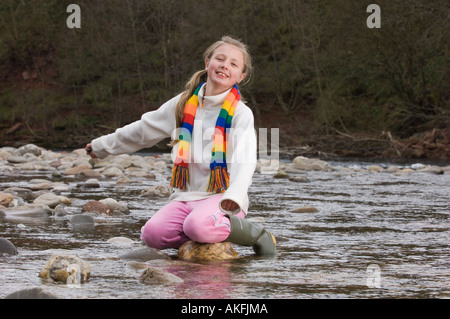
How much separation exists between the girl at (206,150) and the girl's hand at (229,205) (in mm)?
115

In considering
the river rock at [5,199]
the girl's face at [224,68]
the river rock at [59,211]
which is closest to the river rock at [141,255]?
the girl's face at [224,68]

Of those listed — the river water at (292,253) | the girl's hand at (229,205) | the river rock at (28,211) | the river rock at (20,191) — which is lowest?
the river water at (292,253)

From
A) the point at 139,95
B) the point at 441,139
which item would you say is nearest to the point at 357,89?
the point at 441,139

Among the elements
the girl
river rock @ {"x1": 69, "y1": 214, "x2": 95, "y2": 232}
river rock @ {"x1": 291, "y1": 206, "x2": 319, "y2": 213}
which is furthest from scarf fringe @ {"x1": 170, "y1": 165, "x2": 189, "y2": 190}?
river rock @ {"x1": 291, "y1": 206, "x2": 319, "y2": 213}

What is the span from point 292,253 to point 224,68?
42.1 inches

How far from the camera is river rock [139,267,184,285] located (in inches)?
112

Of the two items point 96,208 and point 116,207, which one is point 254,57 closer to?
point 116,207

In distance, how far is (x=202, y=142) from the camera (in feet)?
12.9

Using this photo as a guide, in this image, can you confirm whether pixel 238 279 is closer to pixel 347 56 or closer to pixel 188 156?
pixel 188 156

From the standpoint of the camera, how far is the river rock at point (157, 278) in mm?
2852

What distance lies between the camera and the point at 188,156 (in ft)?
12.9

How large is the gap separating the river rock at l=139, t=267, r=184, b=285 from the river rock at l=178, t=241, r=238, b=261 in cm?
70

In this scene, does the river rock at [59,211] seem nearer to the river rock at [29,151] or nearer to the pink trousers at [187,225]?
the pink trousers at [187,225]

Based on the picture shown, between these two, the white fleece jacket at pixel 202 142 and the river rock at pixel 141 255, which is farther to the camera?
the white fleece jacket at pixel 202 142
